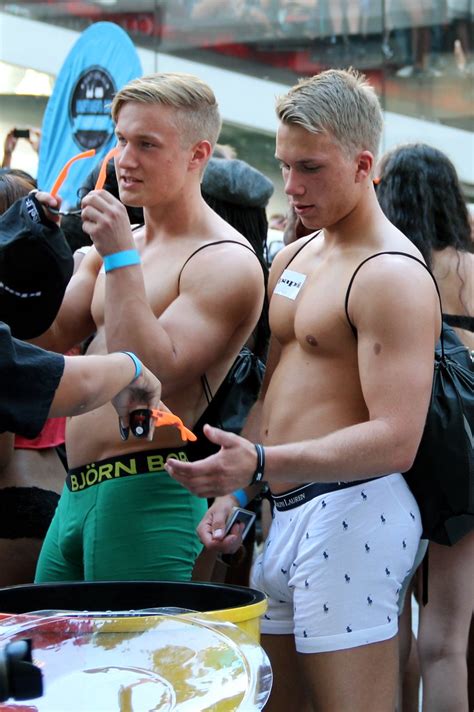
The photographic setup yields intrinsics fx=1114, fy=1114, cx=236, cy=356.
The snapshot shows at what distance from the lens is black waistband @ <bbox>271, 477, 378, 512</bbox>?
2.55m

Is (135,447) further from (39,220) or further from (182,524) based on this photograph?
(39,220)

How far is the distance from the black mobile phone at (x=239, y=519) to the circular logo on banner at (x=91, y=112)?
4071mm

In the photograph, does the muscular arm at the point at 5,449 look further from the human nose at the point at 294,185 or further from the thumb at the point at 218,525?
the human nose at the point at 294,185

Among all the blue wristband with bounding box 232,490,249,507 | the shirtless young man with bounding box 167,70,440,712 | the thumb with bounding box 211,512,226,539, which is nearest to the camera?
the shirtless young man with bounding box 167,70,440,712

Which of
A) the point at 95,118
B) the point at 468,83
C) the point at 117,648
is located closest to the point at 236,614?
the point at 117,648

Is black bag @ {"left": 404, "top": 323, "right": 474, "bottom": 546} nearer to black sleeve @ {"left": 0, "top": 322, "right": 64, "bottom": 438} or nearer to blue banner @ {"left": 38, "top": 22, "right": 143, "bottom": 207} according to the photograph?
black sleeve @ {"left": 0, "top": 322, "right": 64, "bottom": 438}

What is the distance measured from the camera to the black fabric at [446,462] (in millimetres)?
2736

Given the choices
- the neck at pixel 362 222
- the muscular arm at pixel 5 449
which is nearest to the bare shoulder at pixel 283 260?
the neck at pixel 362 222

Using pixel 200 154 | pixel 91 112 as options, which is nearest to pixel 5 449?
pixel 200 154

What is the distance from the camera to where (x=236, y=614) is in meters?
1.96

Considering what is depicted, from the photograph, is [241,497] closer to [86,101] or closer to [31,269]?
[31,269]

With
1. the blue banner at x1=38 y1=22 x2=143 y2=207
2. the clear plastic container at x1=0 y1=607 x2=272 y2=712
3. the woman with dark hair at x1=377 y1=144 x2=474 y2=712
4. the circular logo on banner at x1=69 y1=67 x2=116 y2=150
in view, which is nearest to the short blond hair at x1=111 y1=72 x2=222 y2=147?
Result: the woman with dark hair at x1=377 y1=144 x2=474 y2=712

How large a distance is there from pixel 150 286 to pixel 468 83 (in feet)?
32.1

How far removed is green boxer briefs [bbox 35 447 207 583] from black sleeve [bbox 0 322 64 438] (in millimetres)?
898
